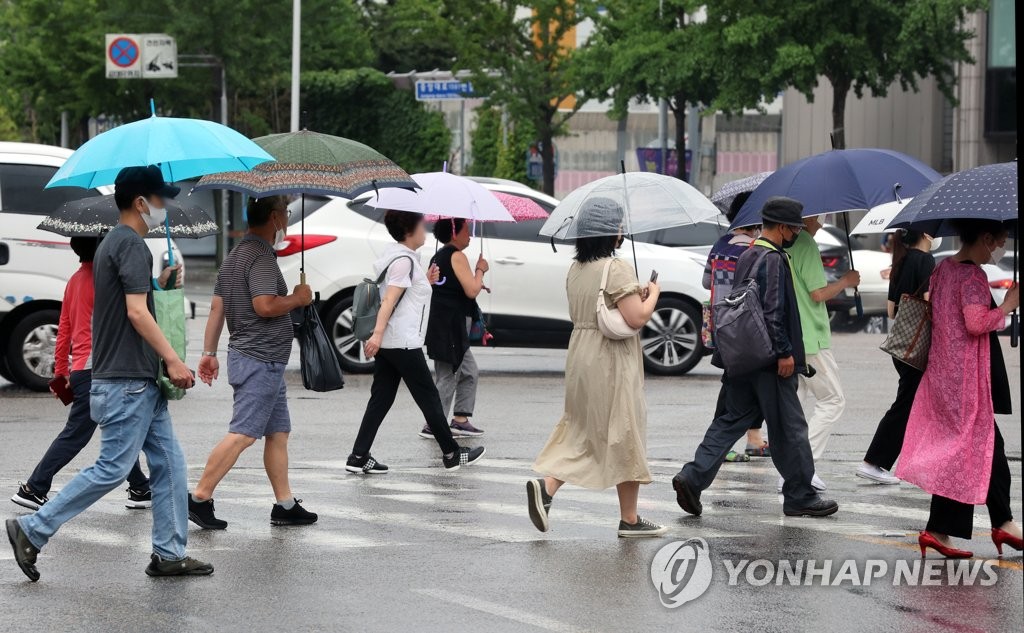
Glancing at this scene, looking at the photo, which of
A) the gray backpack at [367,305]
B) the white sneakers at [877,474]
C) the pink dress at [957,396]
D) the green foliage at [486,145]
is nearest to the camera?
the pink dress at [957,396]

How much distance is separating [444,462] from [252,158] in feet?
10.6

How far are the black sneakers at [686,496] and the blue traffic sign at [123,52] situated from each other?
97.1 feet

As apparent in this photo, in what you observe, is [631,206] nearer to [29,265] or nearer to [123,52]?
[29,265]

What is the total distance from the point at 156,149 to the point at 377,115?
43416 millimetres

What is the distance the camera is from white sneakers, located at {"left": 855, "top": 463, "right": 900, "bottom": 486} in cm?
977

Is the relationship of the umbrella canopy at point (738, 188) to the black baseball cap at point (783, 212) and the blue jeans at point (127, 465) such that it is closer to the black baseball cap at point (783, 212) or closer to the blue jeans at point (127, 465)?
the black baseball cap at point (783, 212)

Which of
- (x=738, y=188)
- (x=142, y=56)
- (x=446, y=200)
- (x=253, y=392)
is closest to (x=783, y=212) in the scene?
(x=738, y=188)

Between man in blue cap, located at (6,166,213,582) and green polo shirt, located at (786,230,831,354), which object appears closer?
man in blue cap, located at (6,166,213,582)

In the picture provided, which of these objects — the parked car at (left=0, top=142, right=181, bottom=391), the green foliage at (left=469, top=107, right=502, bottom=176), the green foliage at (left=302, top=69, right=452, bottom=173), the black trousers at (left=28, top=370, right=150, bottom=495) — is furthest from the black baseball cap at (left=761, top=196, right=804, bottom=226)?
the green foliage at (left=302, top=69, right=452, bottom=173)

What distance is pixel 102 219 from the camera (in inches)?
361

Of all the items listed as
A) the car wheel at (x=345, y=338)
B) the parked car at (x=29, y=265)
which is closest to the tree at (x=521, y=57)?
the car wheel at (x=345, y=338)

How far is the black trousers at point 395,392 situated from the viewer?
402 inches

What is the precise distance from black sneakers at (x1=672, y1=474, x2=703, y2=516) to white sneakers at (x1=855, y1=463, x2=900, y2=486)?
1.62m

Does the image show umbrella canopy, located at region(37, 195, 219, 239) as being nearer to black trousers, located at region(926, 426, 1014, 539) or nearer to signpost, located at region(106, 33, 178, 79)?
black trousers, located at region(926, 426, 1014, 539)
